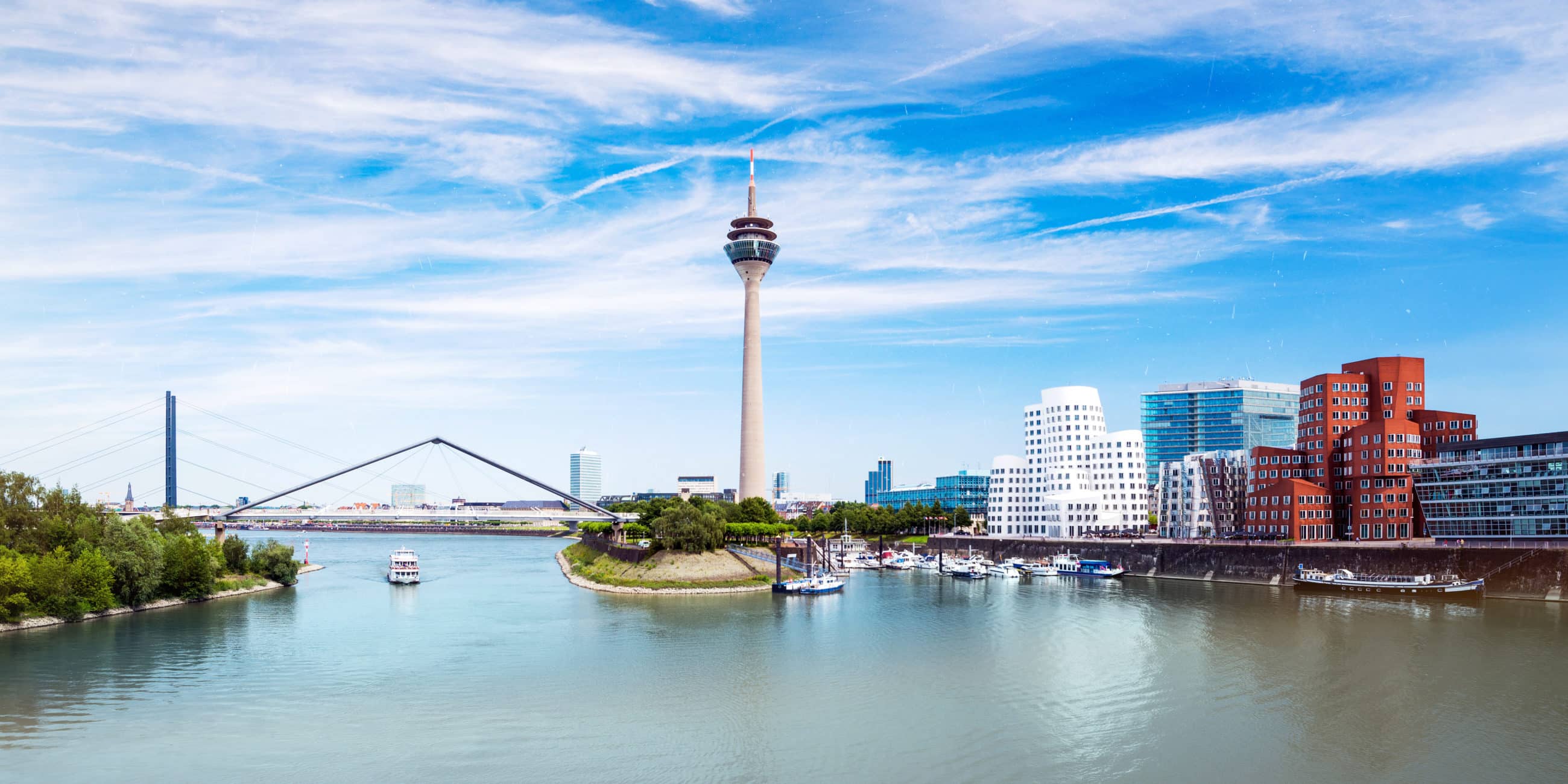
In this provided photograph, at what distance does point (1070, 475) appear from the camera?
111688mm

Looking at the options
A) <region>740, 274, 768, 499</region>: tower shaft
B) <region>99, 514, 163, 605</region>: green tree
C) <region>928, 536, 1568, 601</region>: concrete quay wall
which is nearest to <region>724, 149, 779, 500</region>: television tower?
<region>740, 274, 768, 499</region>: tower shaft

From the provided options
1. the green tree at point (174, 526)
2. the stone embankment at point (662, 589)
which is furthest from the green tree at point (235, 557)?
the stone embankment at point (662, 589)

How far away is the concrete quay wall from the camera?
57031mm

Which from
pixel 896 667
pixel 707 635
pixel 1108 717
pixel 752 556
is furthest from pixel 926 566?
pixel 1108 717

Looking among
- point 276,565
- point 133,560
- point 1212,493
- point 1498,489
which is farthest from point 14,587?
point 1212,493

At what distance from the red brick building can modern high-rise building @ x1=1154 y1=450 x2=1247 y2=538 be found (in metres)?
6.71

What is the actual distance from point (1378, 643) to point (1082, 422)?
73.9 metres

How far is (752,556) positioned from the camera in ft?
237

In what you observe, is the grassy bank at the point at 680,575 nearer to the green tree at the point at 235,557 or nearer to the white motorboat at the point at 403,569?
the white motorboat at the point at 403,569

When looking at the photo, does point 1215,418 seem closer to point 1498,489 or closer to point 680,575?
point 1498,489

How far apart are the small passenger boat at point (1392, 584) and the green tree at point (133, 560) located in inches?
2647

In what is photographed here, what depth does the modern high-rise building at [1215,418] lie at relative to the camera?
153125 millimetres

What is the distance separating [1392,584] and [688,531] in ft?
145

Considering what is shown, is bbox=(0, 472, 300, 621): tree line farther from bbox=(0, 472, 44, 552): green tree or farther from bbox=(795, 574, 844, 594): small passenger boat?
bbox=(795, 574, 844, 594): small passenger boat
